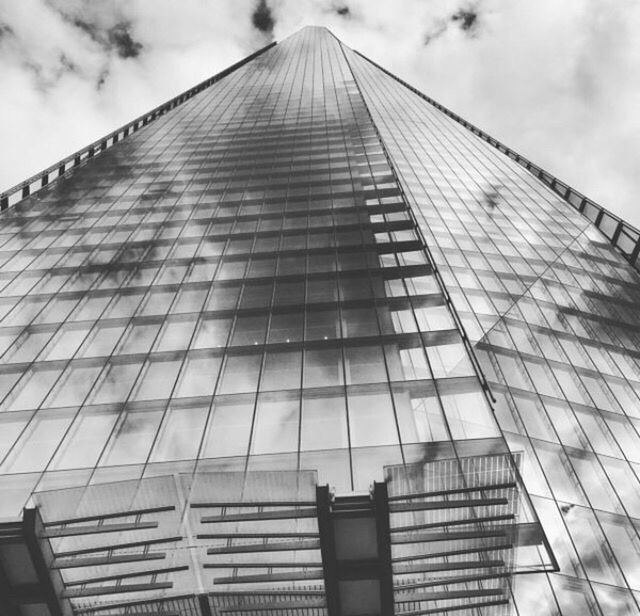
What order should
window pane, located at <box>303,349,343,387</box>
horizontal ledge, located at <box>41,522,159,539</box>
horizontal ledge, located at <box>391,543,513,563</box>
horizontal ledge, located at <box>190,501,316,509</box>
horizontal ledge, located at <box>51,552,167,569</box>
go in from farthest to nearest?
window pane, located at <box>303,349,343,387</box>, horizontal ledge, located at <box>391,543,513,563</box>, horizontal ledge, located at <box>190,501,316,509</box>, horizontal ledge, located at <box>51,552,167,569</box>, horizontal ledge, located at <box>41,522,159,539</box>

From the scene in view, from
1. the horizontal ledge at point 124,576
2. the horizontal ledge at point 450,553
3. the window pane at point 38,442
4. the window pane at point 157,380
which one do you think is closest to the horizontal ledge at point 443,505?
the horizontal ledge at point 450,553

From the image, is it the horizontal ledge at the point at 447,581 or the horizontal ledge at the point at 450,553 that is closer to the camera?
the horizontal ledge at the point at 450,553

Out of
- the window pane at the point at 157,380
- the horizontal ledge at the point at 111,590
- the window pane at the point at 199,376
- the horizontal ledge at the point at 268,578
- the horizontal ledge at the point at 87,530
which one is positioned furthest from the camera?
the window pane at the point at 199,376

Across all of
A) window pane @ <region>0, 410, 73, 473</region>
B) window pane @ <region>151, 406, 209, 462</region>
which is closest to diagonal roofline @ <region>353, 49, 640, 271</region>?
window pane @ <region>151, 406, 209, 462</region>

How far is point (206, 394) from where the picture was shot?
1970 cm

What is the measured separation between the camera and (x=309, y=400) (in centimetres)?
1873

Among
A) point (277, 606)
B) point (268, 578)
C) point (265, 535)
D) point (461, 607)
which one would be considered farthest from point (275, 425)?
point (461, 607)

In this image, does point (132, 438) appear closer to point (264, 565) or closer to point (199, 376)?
point (199, 376)

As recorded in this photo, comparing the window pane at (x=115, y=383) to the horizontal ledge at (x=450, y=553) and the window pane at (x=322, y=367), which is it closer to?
the window pane at (x=322, y=367)

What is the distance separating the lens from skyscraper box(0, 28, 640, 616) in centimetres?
1301

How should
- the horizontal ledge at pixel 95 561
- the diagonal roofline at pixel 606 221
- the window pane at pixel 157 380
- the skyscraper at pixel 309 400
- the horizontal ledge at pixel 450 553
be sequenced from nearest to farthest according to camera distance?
the horizontal ledge at pixel 95 561, the horizontal ledge at pixel 450 553, the skyscraper at pixel 309 400, the window pane at pixel 157 380, the diagonal roofline at pixel 606 221

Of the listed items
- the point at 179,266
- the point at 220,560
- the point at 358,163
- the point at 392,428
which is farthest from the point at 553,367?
the point at 358,163

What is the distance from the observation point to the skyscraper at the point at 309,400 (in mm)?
13008

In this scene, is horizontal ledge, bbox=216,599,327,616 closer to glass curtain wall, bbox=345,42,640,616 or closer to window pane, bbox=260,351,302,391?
glass curtain wall, bbox=345,42,640,616
